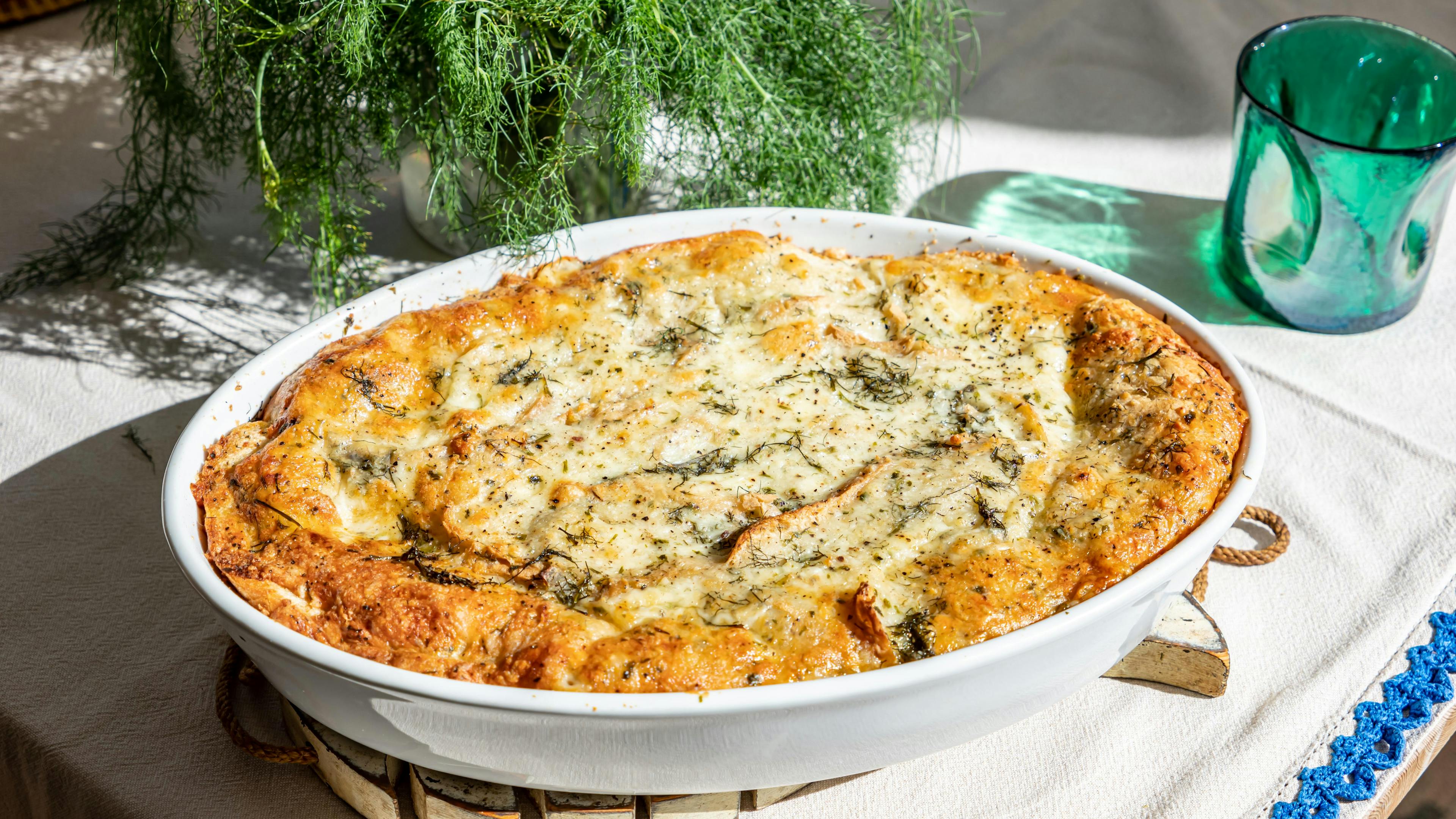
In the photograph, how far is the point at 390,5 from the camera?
5.49 feet

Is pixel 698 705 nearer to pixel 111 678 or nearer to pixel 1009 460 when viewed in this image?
pixel 1009 460

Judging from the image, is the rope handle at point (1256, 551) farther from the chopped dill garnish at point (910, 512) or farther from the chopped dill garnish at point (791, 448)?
the chopped dill garnish at point (791, 448)

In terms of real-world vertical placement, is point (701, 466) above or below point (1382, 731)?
above

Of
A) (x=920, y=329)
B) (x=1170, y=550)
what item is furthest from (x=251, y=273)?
(x=1170, y=550)

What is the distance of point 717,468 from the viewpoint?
1461mm

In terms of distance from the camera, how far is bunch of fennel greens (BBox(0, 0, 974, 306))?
172 cm

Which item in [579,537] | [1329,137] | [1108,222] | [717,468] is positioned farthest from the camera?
[1108,222]

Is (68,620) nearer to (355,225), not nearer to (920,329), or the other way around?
(355,225)

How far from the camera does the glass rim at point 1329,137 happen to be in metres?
1.87

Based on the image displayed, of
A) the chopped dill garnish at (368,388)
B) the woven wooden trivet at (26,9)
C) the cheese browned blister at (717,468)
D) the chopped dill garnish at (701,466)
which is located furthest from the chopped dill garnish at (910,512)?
the woven wooden trivet at (26,9)

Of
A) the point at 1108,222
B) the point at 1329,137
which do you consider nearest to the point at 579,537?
the point at 1108,222

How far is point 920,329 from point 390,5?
2.96 ft

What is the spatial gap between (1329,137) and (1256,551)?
101 centimetres

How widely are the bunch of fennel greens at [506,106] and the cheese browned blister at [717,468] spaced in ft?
0.81
